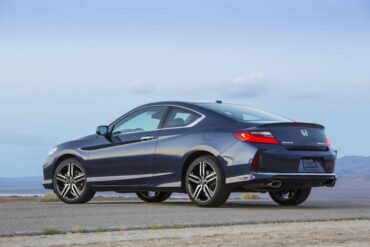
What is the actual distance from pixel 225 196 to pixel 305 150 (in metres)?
1.34

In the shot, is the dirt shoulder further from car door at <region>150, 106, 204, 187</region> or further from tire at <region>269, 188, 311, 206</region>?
tire at <region>269, 188, 311, 206</region>

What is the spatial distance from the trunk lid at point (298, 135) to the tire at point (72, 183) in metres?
3.30

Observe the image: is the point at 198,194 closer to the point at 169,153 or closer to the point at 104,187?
the point at 169,153

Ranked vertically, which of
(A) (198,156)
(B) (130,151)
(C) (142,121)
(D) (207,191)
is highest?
(C) (142,121)

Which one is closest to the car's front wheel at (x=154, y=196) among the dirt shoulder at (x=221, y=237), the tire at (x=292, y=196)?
the tire at (x=292, y=196)

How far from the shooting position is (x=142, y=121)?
44.4 feet

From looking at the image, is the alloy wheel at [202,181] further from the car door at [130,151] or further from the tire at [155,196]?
the tire at [155,196]

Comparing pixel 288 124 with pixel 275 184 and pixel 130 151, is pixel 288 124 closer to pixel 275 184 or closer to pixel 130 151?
pixel 275 184

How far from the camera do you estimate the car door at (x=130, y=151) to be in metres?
13.1

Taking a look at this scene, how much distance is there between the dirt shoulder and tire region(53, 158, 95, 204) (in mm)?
5011

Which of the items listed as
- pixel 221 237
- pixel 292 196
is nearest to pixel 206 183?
pixel 292 196

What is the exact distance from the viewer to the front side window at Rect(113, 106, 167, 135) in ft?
43.6

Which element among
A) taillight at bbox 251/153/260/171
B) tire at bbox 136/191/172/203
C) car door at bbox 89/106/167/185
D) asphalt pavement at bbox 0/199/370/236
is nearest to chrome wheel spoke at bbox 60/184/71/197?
car door at bbox 89/106/167/185

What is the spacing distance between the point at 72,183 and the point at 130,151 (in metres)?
1.32
